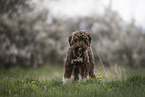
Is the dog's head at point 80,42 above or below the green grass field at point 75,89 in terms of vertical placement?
above

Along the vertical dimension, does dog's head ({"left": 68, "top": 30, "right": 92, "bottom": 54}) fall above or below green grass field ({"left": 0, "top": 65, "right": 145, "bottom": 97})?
above

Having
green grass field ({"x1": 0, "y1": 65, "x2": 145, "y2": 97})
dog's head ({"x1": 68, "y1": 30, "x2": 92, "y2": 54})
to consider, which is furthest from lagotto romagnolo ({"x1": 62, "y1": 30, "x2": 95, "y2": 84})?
green grass field ({"x1": 0, "y1": 65, "x2": 145, "y2": 97})

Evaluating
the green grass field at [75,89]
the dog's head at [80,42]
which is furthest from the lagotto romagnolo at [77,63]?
the green grass field at [75,89]

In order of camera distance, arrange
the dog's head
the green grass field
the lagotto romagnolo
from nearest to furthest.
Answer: the green grass field → the dog's head → the lagotto romagnolo

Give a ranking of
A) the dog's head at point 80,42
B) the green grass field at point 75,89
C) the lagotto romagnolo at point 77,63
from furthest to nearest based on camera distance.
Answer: the lagotto romagnolo at point 77,63
the dog's head at point 80,42
the green grass field at point 75,89

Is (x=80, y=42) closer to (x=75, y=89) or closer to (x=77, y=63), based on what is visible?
(x=77, y=63)

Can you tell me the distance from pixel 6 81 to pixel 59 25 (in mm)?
10147

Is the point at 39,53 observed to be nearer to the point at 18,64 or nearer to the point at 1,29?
the point at 18,64

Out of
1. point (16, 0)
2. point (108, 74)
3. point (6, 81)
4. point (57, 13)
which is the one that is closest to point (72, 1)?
point (57, 13)

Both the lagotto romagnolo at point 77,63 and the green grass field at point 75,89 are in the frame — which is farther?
the lagotto romagnolo at point 77,63

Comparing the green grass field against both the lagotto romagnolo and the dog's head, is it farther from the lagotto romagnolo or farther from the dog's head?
the dog's head

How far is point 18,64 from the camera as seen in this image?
394 inches

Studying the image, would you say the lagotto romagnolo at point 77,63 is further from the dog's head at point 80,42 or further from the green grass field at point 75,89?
the green grass field at point 75,89

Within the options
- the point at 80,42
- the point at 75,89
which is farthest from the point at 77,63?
the point at 75,89
